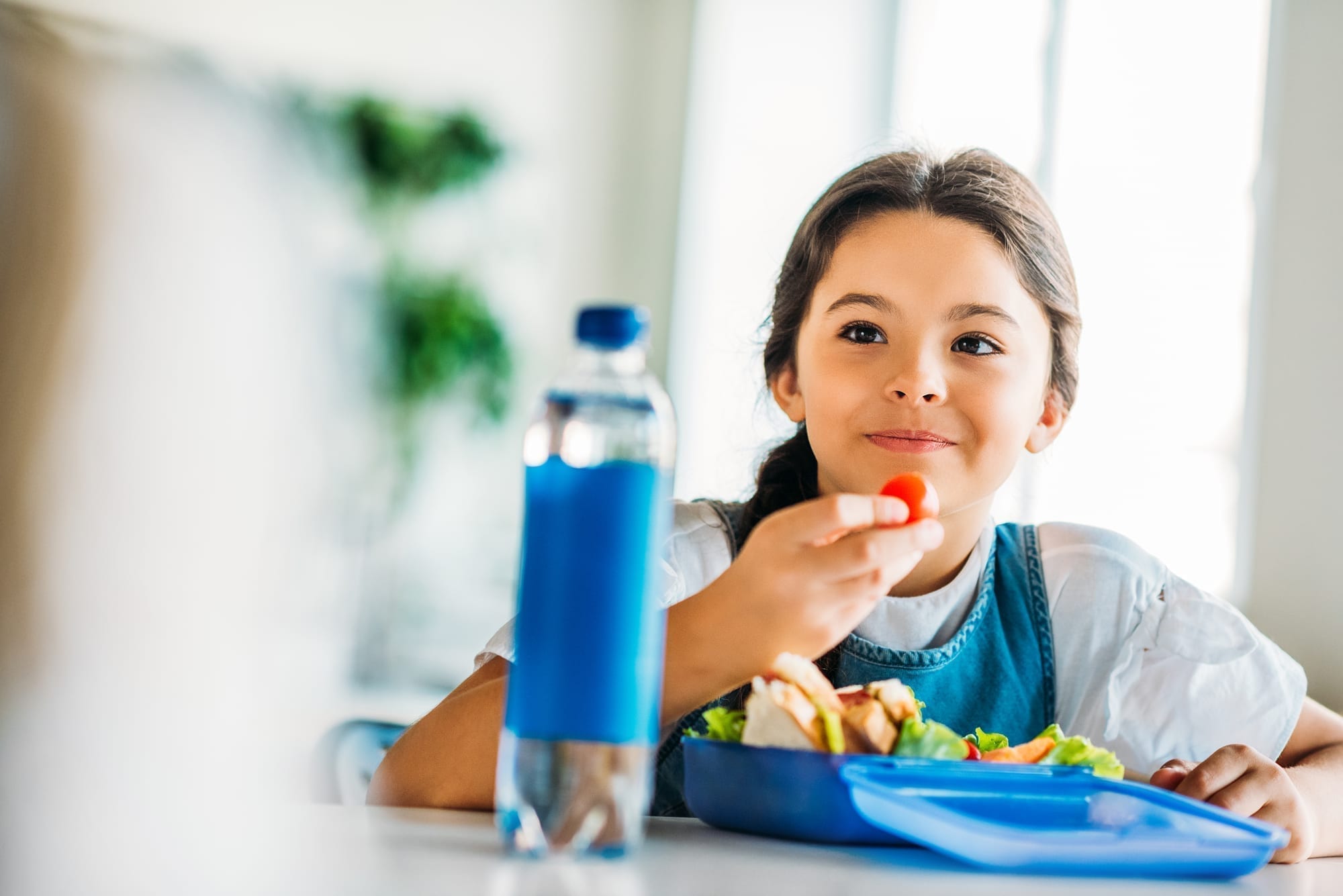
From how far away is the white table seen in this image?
44 cm

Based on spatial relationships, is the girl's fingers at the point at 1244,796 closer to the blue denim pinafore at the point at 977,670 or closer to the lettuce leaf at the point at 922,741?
the lettuce leaf at the point at 922,741

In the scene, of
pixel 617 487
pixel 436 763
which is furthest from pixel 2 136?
pixel 617 487

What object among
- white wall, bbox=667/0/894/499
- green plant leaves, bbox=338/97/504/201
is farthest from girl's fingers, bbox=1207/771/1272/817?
green plant leaves, bbox=338/97/504/201

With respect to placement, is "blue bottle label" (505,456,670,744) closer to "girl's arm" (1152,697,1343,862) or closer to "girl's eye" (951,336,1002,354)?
"girl's arm" (1152,697,1343,862)

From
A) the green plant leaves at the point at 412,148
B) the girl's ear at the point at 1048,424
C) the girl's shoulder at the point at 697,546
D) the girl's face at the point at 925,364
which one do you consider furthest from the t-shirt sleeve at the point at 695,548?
the green plant leaves at the point at 412,148

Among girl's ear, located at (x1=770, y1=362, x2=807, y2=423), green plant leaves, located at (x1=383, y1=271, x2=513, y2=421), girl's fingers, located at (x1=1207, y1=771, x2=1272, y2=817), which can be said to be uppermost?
green plant leaves, located at (x1=383, y1=271, x2=513, y2=421)

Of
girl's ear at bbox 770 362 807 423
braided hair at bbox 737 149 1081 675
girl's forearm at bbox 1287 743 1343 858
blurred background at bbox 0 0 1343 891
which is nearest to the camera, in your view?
girl's forearm at bbox 1287 743 1343 858

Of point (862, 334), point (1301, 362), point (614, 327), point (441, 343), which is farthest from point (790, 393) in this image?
point (441, 343)

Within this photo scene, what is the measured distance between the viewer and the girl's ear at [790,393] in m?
1.22

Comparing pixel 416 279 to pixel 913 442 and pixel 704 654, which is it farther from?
pixel 704 654

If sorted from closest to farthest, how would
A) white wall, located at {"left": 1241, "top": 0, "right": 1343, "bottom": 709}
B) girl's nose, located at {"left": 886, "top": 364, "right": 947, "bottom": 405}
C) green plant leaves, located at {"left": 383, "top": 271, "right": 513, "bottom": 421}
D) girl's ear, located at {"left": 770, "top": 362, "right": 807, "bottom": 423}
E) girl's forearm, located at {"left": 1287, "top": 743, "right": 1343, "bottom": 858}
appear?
girl's forearm, located at {"left": 1287, "top": 743, "right": 1343, "bottom": 858} < girl's nose, located at {"left": 886, "top": 364, "right": 947, "bottom": 405} < girl's ear, located at {"left": 770, "top": 362, "right": 807, "bottom": 423} < white wall, located at {"left": 1241, "top": 0, "right": 1343, "bottom": 709} < green plant leaves, located at {"left": 383, "top": 271, "right": 513, "bottom": 421}

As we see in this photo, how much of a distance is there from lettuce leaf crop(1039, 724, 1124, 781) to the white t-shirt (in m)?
0.36

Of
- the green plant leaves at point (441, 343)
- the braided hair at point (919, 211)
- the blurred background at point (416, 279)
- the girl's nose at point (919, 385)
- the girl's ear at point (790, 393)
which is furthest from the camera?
the green plant leaves at point (441, 343)

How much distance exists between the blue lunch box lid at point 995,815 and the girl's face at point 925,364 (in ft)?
1.40
